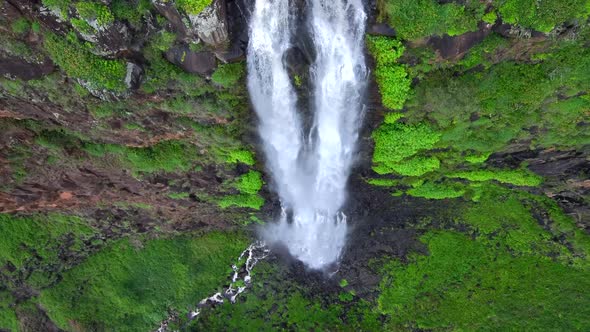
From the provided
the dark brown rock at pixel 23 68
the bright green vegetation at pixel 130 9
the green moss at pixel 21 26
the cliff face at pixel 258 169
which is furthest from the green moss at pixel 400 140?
the green moss at pixel 21 26

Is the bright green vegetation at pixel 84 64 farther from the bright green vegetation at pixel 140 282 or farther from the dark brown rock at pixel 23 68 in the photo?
the bright green vegetation at pixel 140 282

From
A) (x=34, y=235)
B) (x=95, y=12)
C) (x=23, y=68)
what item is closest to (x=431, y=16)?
(x=95, y=12)

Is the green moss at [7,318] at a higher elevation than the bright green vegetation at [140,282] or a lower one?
lower

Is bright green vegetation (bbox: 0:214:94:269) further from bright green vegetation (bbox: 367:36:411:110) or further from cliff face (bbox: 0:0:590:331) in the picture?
bright green vegetation (bbox: 367:36:411:110)

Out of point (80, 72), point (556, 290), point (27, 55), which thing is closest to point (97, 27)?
point (80, 72)

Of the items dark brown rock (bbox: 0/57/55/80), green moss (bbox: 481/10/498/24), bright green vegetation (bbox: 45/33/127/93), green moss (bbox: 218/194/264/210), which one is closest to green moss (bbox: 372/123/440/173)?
green moss (bbox: 481/10/498/24)

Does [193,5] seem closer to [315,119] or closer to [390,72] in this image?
[315,119]

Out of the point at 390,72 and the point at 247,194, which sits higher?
the point at 390,72
